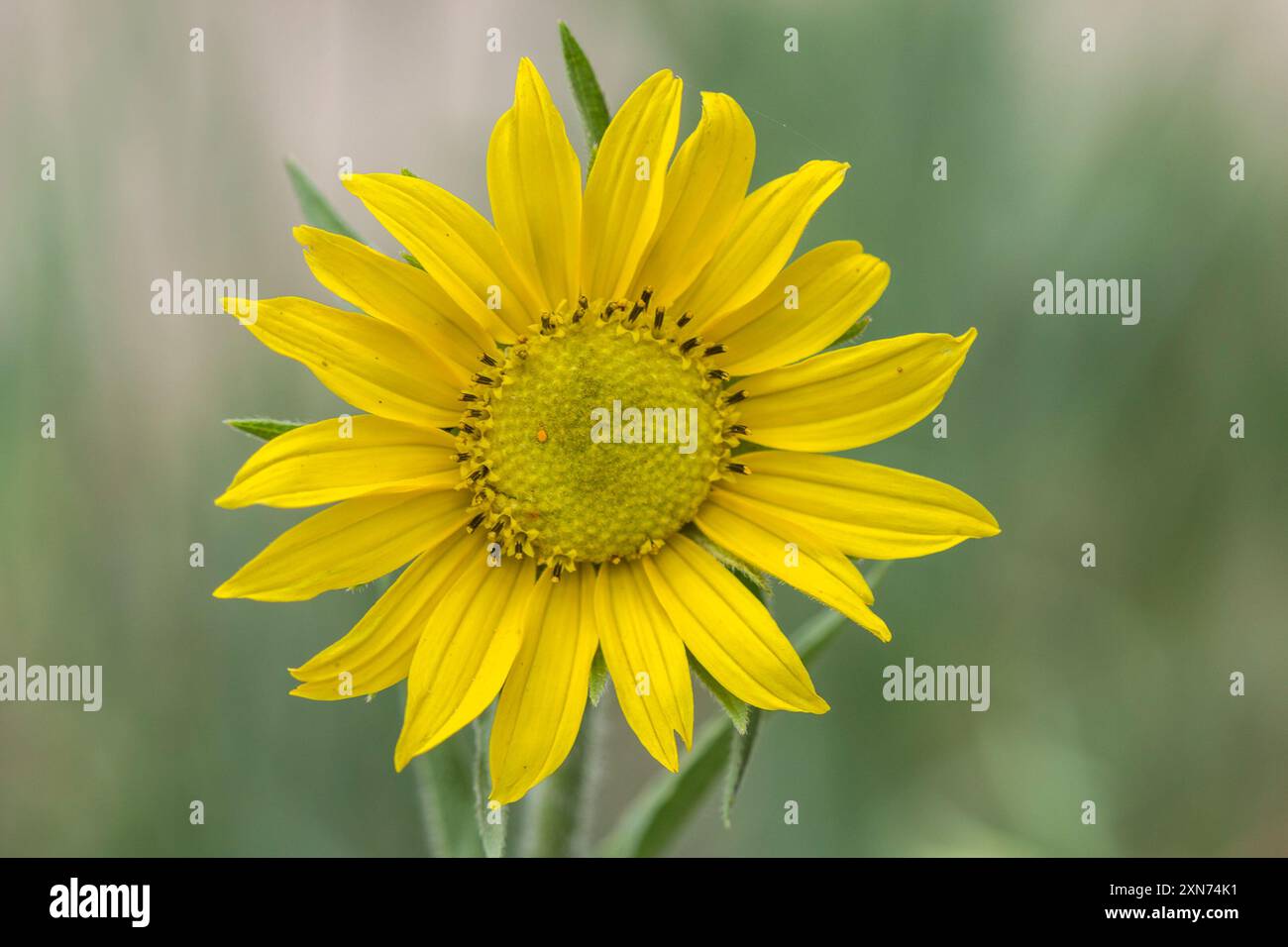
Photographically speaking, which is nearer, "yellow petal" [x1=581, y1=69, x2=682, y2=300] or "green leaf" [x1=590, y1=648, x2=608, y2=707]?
"yellow petal" [x1=581, y1=69, x2=682, y2=300]

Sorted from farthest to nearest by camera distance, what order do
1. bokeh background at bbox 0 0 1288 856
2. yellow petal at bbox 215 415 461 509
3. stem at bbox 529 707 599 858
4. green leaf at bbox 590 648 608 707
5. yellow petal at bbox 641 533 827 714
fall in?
1. bokeh background at bbox 0 0 1288 856
2. stem at bbox 529 707 599 858
3. green leaf at bbox 590 648 608 707
4. yellow petal at bbox 641 533 827 714
5. yellow petal at bbox 215 415 461 509

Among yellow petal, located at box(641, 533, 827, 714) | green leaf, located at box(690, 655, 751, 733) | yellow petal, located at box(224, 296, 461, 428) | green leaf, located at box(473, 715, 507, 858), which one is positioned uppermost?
yellow petal, located at box(224, 296, 461, 428)

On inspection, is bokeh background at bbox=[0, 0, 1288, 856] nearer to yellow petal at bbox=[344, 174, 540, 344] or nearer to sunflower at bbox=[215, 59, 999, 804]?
sunflower at bbox=[215, 59, 999, 804]

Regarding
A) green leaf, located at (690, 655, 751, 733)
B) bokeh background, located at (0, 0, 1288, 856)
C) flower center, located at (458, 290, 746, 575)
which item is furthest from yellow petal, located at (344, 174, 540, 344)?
bokeh background, located at (0, 0, 1288, 856)

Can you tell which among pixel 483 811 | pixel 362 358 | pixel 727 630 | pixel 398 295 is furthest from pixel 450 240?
pixel 483 811

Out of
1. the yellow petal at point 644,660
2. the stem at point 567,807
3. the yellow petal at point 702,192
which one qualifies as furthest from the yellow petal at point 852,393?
the stem at point 567,807
